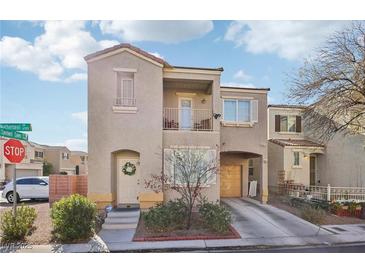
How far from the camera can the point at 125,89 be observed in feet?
39.6

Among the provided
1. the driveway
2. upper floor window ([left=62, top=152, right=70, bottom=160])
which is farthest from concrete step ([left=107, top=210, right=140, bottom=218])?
upper floor window ([left=62, top=152, right=70, bottom=160])

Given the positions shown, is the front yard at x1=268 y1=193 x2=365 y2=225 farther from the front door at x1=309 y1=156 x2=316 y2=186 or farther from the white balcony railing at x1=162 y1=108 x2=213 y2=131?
the white balcony railing at x1=162 y1=108 x2=213 y2=131

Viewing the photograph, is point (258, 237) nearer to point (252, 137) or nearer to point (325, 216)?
point (325, 216)

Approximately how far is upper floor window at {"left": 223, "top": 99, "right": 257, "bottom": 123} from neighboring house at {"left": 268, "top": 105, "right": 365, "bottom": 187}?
161 inches

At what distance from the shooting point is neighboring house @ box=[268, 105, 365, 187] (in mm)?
16688

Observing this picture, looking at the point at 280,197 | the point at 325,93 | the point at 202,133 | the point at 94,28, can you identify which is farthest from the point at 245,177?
the point at 94,28

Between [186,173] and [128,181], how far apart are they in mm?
3325

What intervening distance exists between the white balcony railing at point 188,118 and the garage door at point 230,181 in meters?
4.33

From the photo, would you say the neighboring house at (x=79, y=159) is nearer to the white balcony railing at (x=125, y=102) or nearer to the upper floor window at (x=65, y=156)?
the upper floor window at (x=65, y=156)

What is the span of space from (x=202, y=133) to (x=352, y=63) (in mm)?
6845

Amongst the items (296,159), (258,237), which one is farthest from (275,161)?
(258,237)

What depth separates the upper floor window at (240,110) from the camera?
13.8 metres

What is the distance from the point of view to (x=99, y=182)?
1148 cm

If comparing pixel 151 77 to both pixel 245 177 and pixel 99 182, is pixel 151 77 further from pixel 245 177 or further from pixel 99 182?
pixel 245 177
